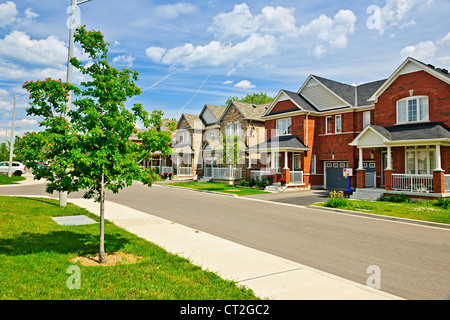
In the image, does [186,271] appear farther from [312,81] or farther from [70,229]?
[312,81]

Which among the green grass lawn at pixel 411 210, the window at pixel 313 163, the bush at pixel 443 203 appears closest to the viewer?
the green grass lawn at pixel 411 210

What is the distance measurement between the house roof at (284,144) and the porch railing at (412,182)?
8869 millimetres

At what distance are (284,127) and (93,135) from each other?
85.6ft

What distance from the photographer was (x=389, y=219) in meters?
13.7

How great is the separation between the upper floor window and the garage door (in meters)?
6.96

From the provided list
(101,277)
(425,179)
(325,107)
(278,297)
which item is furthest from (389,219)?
(325,107)

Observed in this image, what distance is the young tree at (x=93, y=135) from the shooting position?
609 centimetres

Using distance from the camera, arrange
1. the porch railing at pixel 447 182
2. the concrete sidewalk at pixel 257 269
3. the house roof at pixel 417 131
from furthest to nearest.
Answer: the house roof at pixel 417 131
the porch railing at pixel 447 182
the concrete sidewalk at pixel 257 269

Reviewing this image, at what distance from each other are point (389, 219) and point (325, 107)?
56.2 ft

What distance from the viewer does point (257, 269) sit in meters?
6.46

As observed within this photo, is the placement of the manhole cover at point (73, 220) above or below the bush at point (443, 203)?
below

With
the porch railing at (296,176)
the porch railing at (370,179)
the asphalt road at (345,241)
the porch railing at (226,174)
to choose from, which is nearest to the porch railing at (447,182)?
the porch railing at (370,179)

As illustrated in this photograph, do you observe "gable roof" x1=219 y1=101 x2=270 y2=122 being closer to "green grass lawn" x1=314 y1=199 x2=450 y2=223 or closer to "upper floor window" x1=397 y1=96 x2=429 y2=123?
"upper floor window" x1=397 y1=96 x2=429 y2=123

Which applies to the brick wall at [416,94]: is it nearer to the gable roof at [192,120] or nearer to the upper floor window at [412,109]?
the upper floor window at [412,109]
